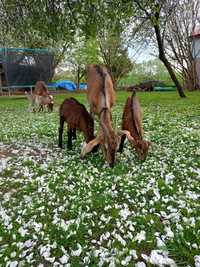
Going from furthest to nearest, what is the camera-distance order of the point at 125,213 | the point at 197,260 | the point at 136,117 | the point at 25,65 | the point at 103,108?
the point at 25,65 < the point at 136,117 < the point at 103,108 < the point at 125,213 < the point at 197,260

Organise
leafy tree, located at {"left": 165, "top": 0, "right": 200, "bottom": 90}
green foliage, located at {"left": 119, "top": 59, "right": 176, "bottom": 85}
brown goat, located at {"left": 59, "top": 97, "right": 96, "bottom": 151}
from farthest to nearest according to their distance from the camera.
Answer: green foliage, located at {"left": 119, "top": 59, "right": 176, "bottom": 85}
leafy tree, located at {"left": 165, "top": 0, "right": 200, "bottom": 90}
brown goat, located at {"left": 59, "top": 97, "right": 96, "bottom": 151}

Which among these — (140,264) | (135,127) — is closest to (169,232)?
(140,264)

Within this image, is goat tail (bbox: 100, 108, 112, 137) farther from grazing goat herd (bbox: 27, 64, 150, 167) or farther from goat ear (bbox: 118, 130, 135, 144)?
goat ear (bbox: 118, 130, 135, 144)

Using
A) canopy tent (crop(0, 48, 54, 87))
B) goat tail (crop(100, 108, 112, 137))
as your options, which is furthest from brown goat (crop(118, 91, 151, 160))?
canopy tent (crop(0, 48, 54, 87))

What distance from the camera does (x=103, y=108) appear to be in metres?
5.87

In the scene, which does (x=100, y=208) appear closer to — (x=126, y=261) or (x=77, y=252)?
(x=77, y=252)

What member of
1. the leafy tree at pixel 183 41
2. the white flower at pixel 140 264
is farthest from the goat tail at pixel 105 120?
the leafy tree at pixel 183 41

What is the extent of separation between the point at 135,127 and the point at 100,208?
225 centimetres

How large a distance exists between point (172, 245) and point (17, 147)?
505 centimetres

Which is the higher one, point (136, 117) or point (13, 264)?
point (136, 117)

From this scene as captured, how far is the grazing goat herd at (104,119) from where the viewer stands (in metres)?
5.65

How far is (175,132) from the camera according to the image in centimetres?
841

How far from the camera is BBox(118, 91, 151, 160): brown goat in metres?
5.83

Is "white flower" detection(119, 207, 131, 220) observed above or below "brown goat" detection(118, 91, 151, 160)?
below
